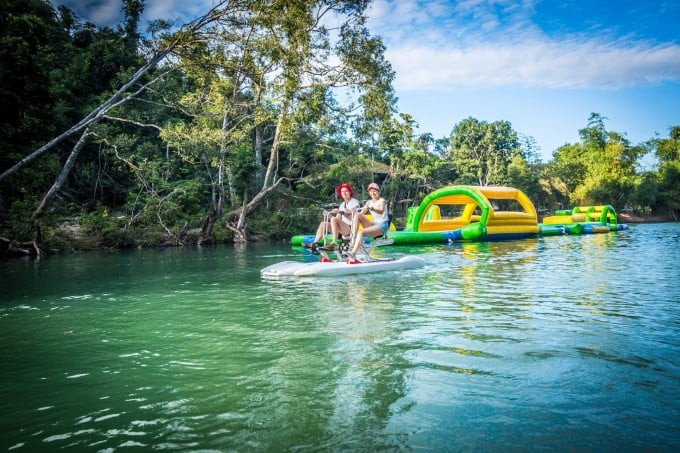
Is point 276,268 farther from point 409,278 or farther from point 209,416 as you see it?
point 209,416

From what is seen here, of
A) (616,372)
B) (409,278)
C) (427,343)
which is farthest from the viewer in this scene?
(409,278)

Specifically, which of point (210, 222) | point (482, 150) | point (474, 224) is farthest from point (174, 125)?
point (482, 150)

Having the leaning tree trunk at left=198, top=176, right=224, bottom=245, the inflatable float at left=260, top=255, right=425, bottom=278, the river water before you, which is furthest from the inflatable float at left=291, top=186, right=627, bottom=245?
the river water

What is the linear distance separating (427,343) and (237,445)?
2.14 m

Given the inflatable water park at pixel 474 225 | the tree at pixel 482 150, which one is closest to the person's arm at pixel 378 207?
the inflatable water park at pixel 474 225

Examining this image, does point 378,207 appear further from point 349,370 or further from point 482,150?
point 482,150

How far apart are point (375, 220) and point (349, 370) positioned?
19.9 ft

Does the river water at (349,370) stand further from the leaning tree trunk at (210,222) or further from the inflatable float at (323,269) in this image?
the leaning tree trunk at (210,222)

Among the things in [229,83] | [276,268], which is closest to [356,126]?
[229,83]

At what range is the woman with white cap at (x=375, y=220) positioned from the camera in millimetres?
8781

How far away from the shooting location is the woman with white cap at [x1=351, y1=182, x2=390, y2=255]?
28.8 feet

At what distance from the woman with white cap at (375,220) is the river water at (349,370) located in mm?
2096

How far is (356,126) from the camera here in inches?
1058

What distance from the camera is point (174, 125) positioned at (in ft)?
72.3
